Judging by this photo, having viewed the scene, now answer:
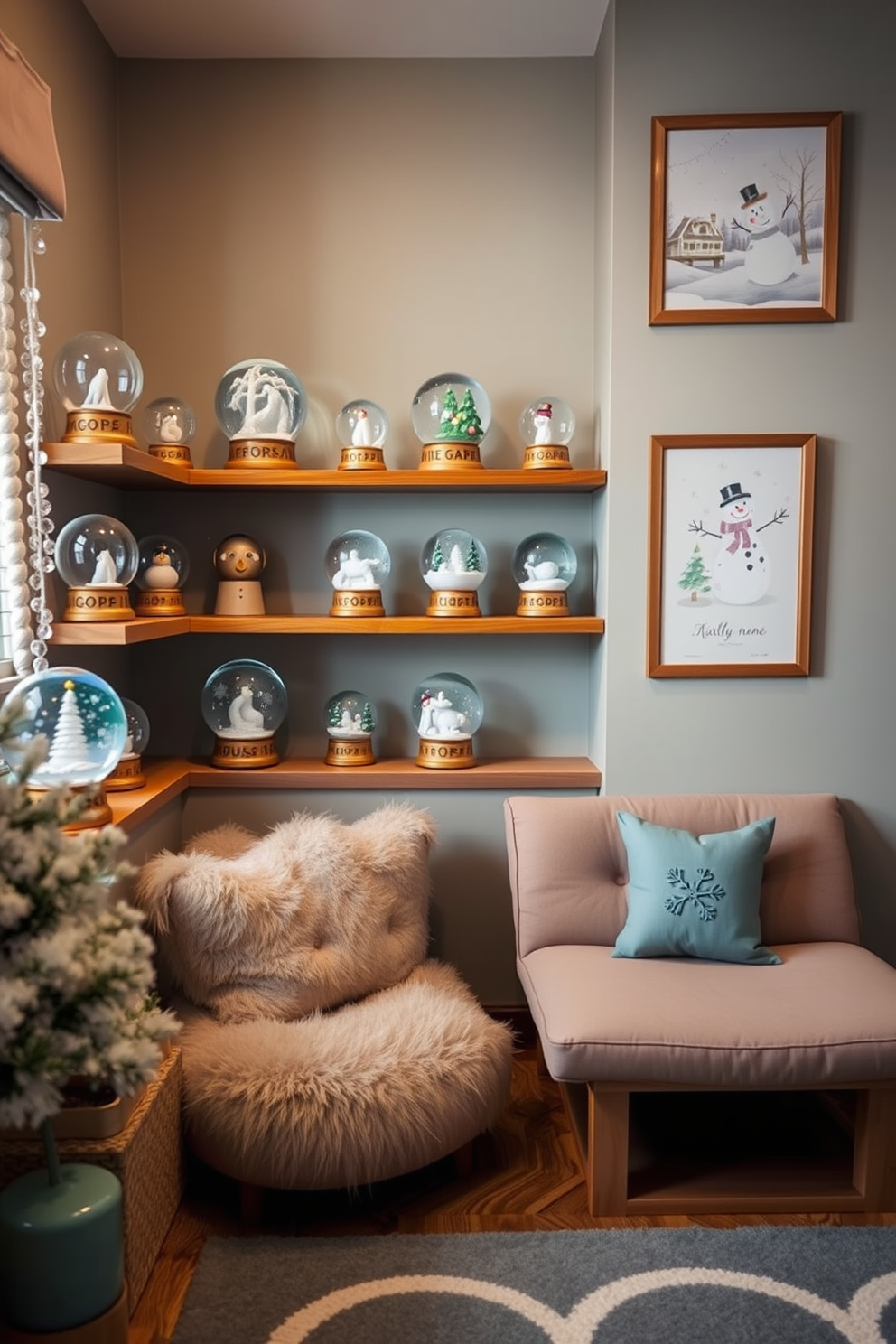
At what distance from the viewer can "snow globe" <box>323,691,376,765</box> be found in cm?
283

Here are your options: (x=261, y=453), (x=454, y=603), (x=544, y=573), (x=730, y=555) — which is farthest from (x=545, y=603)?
(x=261, y=453)

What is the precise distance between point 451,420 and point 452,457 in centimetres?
9

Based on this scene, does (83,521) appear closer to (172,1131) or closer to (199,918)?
(199,918)

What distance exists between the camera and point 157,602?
2656 millimetres

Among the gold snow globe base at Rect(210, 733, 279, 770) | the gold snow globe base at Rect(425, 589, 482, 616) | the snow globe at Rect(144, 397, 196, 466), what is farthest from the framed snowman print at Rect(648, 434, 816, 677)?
the snow globe at Rect(144, 397, 196, 466)

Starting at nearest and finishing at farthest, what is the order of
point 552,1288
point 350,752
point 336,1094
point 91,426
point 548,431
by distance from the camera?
1. point 552,1288
2. point 336,1094
3. point 91,426
4. point 548,431
5. point 350,752

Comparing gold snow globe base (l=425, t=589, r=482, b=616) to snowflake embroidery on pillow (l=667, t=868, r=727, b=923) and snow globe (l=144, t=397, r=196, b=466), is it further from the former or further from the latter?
snowflake embroidery on pillow (l=667, t=868, r=727, b=923)

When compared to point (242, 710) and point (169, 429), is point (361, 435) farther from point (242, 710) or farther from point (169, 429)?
point (242, 710)

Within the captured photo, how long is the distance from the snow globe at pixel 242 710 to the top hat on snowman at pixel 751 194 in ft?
5.48

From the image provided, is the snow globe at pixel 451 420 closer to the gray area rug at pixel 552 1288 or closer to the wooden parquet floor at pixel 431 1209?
the wooden parquet floor at pixel 431 1209

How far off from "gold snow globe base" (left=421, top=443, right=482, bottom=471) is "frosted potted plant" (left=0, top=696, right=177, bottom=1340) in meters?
1.57

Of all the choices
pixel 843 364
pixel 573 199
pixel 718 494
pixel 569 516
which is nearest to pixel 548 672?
pixel 569 516

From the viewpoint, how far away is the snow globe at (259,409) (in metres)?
2.70

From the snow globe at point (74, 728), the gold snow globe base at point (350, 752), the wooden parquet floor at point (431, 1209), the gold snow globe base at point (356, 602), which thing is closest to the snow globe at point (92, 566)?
the snow globe at point (74, 728)
